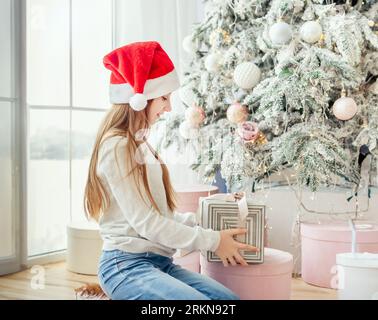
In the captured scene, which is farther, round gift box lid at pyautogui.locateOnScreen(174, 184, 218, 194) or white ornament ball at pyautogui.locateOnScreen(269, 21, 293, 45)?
round gift box lid at pyautogui.locateOnScreen(174, 184, 218, 194)

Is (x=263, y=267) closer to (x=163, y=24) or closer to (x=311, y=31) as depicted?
(x=311, y=31)

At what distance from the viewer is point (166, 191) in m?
1.14

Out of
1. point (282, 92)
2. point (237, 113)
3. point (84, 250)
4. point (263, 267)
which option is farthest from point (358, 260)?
point (84, 250)

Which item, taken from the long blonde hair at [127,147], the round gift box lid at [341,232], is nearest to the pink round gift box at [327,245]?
the round gift box lid at [341,232]

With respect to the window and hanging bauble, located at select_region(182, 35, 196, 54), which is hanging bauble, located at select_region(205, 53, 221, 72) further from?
the window

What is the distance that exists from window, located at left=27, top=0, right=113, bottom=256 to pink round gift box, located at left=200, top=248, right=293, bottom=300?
3.38ft

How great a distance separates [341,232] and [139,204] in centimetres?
87

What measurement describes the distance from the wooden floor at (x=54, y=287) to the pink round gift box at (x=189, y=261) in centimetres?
31

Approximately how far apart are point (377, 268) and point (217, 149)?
0.64 metres

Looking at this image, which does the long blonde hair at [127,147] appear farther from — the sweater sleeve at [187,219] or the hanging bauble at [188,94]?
the hanging bauble at [188,94]

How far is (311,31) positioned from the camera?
5.17 ft

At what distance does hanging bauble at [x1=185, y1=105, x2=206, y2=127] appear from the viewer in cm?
179

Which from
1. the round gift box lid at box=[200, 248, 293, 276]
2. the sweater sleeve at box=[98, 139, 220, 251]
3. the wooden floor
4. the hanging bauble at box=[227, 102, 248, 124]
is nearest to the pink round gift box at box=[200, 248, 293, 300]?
the round gift box lid at box=[200, 248, 293, 276]
